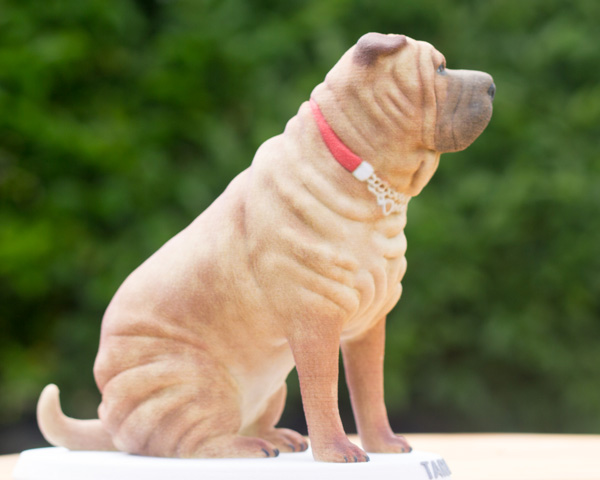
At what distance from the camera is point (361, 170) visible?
6.63ft

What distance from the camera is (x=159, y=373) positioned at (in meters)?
2.13

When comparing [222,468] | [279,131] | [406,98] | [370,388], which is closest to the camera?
[222,468]

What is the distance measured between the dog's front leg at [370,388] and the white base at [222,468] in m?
0.07

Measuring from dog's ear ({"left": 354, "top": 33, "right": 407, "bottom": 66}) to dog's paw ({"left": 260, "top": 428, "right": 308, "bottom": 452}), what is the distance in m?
1.08

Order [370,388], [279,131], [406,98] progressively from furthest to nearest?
[279,131] < [370,388] < [406,98]

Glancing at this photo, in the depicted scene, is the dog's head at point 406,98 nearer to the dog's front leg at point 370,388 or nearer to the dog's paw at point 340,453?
the dog's front leg at point 370,388

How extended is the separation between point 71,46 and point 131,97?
0.59m

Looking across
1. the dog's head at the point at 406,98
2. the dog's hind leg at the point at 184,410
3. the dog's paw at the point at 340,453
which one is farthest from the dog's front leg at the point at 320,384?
the dog's head at the point at 406,98

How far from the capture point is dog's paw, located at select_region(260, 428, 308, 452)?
7.64 feet

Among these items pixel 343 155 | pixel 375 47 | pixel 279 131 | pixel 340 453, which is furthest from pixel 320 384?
pixel 279 131

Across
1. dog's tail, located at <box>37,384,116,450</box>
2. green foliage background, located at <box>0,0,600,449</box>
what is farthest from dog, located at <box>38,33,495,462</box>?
green foliage background, located at <box>0,0,600,449</box>

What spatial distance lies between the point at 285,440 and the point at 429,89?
107 centimetres

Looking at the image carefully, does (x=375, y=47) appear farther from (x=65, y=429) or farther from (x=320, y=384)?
(x=65, y=429)

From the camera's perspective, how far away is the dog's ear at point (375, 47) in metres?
2.01
